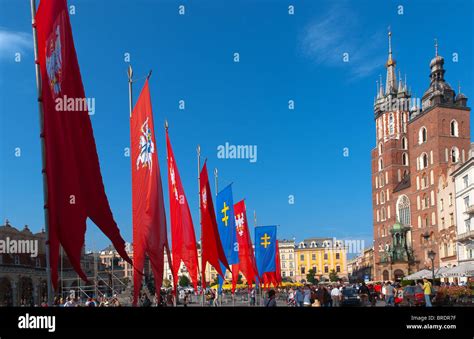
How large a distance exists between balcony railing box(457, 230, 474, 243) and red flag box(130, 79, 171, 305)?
5086cm

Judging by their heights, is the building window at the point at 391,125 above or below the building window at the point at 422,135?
above

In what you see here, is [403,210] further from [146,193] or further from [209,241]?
[146,193]

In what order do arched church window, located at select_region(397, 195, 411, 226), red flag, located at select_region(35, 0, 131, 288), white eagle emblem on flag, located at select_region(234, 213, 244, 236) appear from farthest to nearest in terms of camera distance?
arched church window, located at select_region(397, 195, 411, 226) → white eagle emblem on flag, located at select_region(234, 213, 244, 236) → red flag, located at select_region(35, 0, 131, 288)

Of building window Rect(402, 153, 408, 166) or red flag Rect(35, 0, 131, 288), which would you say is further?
building window Rect(402, 153, 408, 166)

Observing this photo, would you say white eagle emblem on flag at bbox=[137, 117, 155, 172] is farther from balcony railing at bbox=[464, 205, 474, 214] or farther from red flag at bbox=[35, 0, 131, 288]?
balcony railing at bbox=[464, 205, 474, 214]

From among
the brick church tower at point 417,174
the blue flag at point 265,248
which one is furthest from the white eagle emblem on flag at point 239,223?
the brick church tower at point 417,174

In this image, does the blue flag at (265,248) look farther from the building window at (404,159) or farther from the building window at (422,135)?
the building window at (404,159)

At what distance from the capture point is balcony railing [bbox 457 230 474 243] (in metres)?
60.2

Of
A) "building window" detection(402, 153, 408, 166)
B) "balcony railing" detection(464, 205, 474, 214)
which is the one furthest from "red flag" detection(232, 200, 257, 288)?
"building window" detection(402, 153, 408, 166)

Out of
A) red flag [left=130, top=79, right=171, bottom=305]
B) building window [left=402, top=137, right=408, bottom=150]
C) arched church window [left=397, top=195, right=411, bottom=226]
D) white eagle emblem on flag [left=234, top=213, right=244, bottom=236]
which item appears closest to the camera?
red flag [left=130, top=79, right=171, bottom=305]

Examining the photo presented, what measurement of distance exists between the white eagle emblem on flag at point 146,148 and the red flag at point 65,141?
489cm

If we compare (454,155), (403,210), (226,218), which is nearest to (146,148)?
(226,218)

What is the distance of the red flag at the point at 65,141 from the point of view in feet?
34.0
